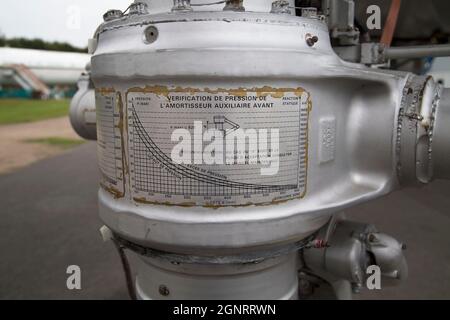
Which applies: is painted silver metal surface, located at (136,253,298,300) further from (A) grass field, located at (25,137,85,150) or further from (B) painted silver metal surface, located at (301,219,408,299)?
(A) grass field, located at (25,137,85,150)

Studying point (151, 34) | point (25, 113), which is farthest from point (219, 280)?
point (25, 113)

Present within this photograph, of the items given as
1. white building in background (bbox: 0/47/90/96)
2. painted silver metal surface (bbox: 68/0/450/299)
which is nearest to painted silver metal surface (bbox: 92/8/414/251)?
painted silver metal surface (bbox: 68/0/450/299)

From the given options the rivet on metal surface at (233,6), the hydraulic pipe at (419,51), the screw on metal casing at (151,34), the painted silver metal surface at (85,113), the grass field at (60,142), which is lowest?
the grass field at (60,142)

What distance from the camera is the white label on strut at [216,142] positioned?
72 cm

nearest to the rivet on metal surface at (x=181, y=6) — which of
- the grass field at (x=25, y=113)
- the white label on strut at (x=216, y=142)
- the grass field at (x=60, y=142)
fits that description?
the white label on strut at (x=216, y=142)

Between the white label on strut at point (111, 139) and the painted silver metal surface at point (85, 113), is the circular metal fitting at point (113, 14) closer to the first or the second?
the white label on strut at point (111, 139)

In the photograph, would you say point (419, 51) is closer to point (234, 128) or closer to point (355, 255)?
point (355, 255)

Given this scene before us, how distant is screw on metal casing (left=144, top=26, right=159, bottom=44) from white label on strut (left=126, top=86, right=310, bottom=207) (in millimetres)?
96

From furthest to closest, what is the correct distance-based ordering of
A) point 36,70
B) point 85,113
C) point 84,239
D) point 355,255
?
point 36,70 < point 84,239 < point 85,113 < point 355,255

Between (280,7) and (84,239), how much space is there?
7.89ft

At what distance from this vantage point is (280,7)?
78 centimetres

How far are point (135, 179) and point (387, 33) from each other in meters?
0.88

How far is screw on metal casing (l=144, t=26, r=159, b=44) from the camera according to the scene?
750 millimetres

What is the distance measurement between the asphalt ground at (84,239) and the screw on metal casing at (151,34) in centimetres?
164
